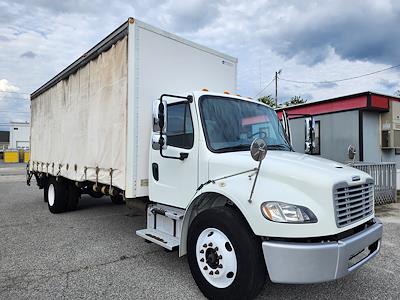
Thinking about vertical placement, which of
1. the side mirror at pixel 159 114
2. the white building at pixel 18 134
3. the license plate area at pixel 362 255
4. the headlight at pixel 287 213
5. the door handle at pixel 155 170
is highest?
the white building at pixel 18 134

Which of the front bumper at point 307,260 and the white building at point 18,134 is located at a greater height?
the white building at point 18,134

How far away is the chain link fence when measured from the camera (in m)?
9.93

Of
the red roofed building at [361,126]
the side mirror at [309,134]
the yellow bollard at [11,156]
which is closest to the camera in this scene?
the side mirror at [309,134]

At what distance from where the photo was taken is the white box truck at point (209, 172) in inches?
117

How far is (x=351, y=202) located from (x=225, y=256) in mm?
1372

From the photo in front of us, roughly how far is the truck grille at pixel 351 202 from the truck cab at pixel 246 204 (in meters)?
0.01

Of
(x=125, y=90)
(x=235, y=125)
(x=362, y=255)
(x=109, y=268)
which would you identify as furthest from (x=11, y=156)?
(x=362, y=255)

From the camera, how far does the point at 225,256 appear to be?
3295mm

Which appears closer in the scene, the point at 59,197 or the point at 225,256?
the point at 225,256

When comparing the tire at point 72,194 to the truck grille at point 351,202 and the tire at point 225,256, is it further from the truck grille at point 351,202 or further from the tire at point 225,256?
the truck grille at point 351,202

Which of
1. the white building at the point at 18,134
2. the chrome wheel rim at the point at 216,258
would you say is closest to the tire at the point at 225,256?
the chrome wheel rim at the point at 216,258

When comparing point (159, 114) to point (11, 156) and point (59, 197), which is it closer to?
point (59, 197)

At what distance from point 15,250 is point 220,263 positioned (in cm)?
379

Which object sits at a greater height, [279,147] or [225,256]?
[279,147]
